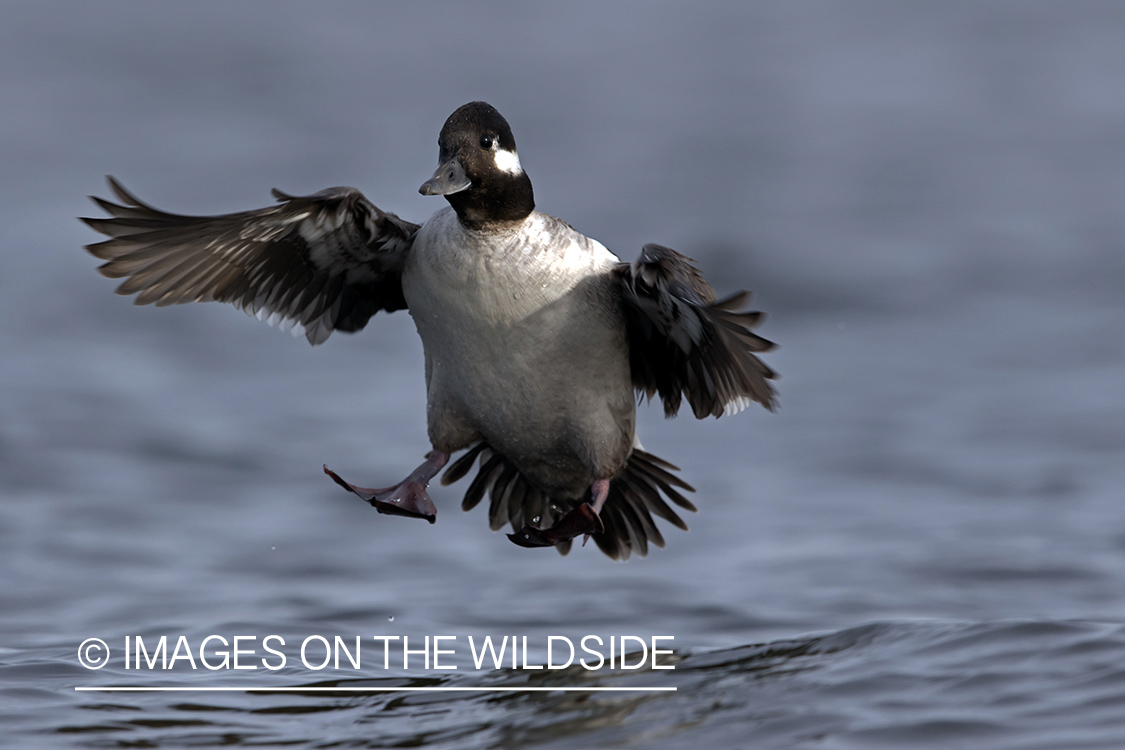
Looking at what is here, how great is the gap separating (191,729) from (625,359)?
225 cm

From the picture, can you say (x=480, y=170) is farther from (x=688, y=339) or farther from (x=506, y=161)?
(x=688, y=339)

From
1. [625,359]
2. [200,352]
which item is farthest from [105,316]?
[625,359]

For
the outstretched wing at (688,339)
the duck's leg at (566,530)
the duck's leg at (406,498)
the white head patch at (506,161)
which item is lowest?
the duck's leg at (566,530)

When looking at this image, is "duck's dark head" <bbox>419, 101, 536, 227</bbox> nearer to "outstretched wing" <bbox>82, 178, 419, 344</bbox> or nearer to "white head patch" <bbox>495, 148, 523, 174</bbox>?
"white head patch" <bbox>495, 148, 523, 174</bbox>

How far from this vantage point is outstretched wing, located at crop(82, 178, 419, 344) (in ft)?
17.6

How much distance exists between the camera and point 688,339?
18.9 ft

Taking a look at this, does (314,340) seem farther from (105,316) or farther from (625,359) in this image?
(105,316)

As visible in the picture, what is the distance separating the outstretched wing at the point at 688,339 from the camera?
4.95 metres

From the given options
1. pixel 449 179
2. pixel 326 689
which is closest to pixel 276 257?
pixel 449 179

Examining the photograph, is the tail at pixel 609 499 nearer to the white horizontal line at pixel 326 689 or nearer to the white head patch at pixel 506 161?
the white horizontal line at pixel 326 689
